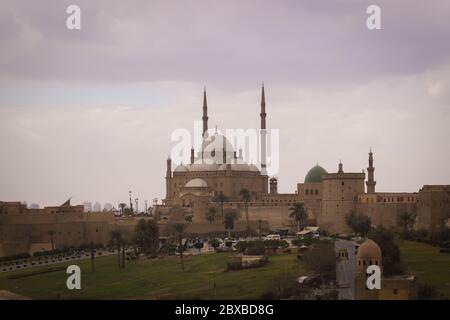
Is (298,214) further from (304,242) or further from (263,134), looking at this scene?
(304,242)

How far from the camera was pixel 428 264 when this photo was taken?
40.4 meters

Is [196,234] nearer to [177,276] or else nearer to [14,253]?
[14,253]

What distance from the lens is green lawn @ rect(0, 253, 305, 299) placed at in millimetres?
35812

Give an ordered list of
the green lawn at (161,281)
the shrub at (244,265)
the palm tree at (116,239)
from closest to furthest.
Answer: the green lawn at (161,281), the shrub at (244,265), the palm tree at (116,239)

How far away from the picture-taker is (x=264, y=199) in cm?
7600

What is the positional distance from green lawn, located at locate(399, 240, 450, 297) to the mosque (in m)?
8.80

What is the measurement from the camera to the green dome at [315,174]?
74.2m

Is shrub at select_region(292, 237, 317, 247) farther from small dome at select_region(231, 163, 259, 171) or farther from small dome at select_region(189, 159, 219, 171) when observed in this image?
small dome at select_region(189, 159, 219, 171)

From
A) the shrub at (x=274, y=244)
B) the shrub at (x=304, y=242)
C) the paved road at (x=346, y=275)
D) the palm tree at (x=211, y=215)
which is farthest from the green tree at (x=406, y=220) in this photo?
the palm tree at (x=211, y=215)

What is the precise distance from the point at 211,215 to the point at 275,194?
30.9 ft

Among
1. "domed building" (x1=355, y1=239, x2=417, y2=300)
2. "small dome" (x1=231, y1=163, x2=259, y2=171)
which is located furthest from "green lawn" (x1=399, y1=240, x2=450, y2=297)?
"small dome" (x1=231, y1=163, x2=259, y2=171)

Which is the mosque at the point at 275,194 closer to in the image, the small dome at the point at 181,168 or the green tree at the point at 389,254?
the small dome at the point at 181,168

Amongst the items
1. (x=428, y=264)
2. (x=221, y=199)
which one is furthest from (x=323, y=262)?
(x=221, y=199)

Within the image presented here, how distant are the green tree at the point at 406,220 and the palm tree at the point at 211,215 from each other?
13086 mm
